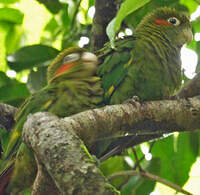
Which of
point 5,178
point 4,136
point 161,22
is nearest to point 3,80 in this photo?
point 4,136

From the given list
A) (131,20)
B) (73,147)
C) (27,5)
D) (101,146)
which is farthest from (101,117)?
(27,5)

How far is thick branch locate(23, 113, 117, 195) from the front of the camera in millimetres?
1126

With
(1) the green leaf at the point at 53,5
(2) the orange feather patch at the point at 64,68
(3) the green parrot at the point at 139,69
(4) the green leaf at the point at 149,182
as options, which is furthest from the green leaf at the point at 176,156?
(1) the green leaf at the point at 53,5

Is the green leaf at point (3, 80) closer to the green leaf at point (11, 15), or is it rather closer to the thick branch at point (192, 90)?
the green leaf at point (11, 15)

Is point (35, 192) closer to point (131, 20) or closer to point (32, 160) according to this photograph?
point (32, 160)

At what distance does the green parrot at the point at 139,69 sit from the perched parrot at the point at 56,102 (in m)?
0.07

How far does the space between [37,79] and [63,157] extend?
1.32 meters

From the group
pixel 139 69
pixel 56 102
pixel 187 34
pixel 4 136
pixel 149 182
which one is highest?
pixel 187 34

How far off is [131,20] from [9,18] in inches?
35.5

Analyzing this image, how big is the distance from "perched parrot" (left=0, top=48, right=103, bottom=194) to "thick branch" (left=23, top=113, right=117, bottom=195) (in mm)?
376

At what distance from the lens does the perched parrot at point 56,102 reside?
184cm

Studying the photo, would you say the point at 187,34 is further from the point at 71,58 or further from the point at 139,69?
the point at 71,58

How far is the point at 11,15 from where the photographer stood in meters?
2.85

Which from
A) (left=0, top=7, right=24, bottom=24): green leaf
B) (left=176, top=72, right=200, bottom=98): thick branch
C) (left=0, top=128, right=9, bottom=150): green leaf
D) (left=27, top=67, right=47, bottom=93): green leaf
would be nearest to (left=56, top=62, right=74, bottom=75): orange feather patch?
(left=27, top=67, right=47, bottom=93): green leaf
